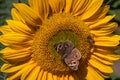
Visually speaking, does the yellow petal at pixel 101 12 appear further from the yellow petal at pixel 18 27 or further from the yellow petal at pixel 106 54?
the yellow petal at pixel 18 27

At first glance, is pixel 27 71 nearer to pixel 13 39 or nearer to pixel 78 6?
pixel 13 39

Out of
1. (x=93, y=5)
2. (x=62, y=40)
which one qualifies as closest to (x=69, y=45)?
(x=62, y=40)

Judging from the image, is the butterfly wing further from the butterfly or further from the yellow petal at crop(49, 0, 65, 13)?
the yellow petal at crop(49, 0, 65, 13)

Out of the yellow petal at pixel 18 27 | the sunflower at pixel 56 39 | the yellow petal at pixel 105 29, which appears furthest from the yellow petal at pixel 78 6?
the yellow petal at pixel 18 27

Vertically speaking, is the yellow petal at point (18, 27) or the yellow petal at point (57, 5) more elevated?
the yellow petal at point (57, 5)

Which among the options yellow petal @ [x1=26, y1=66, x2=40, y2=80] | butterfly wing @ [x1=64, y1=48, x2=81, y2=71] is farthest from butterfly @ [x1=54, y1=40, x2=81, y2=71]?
yellow petal @ [x1=26, y1=66, x2=40, y2=80]
